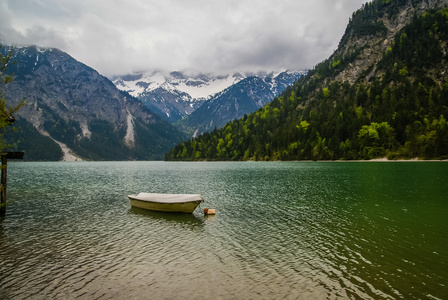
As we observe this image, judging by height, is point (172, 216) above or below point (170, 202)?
below

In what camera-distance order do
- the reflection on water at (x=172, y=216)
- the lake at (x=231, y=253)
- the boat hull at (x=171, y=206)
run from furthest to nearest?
the boat hull at (x=171, y=206) → the reflection on water at (x=172, y=216) → the lake at (x=231, y=253)

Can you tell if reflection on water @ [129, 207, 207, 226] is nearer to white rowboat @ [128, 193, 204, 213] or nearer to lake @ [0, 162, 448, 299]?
lake @ [0, 162, 448, 299]

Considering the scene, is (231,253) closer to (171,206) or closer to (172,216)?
(172,216)

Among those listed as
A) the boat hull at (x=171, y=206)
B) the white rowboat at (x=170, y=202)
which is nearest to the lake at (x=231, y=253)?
the boat hull at (x=171, y=206)

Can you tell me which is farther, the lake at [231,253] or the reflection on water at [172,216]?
the reflection on water at [172,216]

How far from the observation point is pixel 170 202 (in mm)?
37781

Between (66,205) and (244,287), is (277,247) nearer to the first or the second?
(244,287)

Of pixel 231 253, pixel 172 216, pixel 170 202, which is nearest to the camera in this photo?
pixel 231 253

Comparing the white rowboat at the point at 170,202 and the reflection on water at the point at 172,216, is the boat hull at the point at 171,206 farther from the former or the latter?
the reflection on water at the point at 172,216

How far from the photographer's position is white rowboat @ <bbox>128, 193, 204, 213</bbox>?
37406 mm

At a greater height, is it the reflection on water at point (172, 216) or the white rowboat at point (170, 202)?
the white rowboat at point (170, 202)

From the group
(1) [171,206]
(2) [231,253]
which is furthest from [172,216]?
(2) [231,253]

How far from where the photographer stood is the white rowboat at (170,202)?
37.4 m

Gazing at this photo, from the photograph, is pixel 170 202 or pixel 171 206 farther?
pixel 171 206
